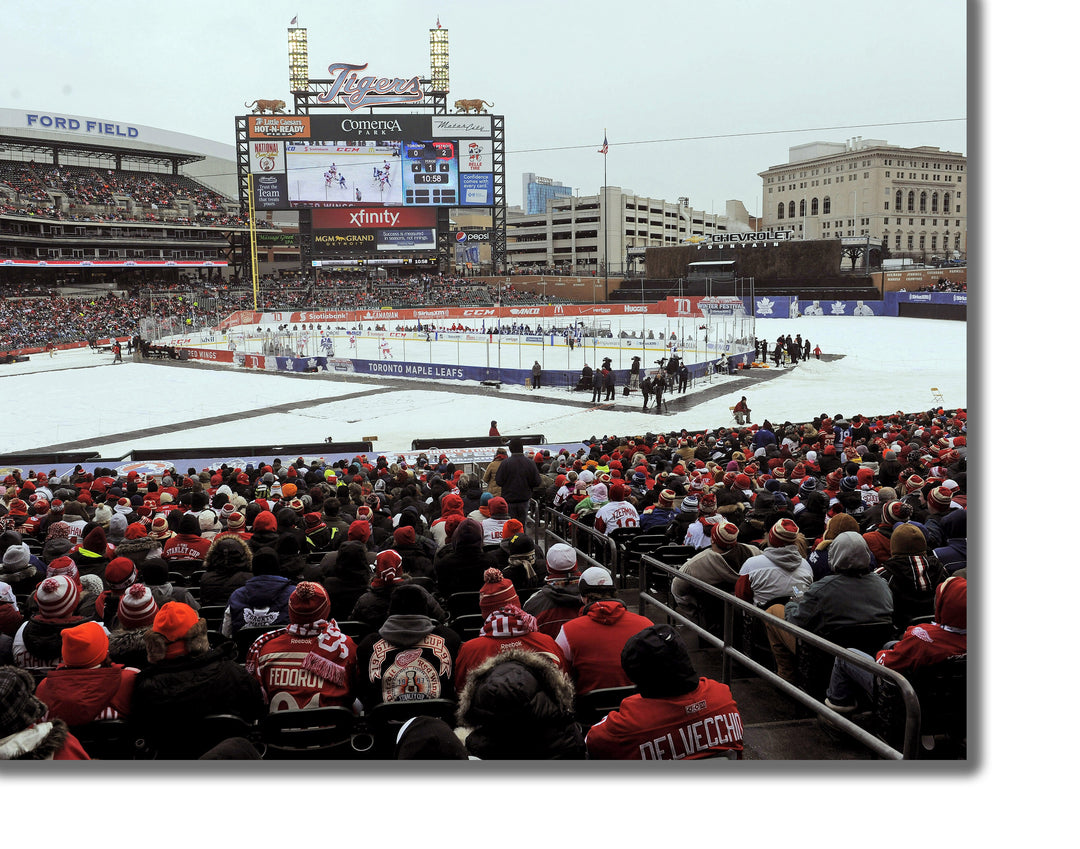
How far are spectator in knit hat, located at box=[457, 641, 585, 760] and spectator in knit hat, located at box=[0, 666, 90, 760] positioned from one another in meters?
1.68

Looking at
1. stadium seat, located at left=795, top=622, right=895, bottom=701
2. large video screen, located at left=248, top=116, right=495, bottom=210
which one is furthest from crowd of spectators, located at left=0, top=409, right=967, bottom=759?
large video screen, located at left=248, top=116, right=495, bottom=210

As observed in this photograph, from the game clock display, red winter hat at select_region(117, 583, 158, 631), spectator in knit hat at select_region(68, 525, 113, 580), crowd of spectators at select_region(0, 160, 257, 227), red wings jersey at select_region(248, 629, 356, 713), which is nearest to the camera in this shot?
red wings jersey at select_region(248, 629, 356, 713)

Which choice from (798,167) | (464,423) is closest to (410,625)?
(464,423)

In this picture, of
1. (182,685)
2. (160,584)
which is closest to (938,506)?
(182,685)

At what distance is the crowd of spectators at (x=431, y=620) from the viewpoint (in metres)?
3.40

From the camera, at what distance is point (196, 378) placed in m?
37.6

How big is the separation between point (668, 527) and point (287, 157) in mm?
83520

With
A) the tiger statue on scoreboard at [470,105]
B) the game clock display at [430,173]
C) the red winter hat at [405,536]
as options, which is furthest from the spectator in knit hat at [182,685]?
the tiger statue on scoreboard at [470,105]

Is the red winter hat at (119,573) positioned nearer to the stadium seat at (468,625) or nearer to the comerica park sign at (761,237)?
the stadium seat at (468,625)

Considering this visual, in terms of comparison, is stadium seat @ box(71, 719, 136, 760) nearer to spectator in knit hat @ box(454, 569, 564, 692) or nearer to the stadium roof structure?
spectator in knit hat @ box(454, 569, 564, 692)

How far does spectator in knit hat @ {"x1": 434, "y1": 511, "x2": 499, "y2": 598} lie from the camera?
221 inches

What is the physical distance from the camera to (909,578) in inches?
184

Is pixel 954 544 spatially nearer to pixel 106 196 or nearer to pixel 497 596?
pixel 497 596

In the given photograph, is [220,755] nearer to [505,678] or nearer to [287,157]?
[505,678]
